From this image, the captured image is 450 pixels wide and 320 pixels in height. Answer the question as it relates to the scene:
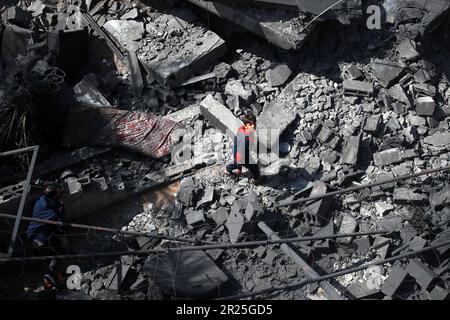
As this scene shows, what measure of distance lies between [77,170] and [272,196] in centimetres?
330

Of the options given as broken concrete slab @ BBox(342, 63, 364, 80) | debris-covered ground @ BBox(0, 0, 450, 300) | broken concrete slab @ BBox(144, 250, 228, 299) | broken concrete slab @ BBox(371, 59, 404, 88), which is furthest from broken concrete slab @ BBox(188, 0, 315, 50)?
broken concrete slab @ BBox(144, 250, 228, 299)

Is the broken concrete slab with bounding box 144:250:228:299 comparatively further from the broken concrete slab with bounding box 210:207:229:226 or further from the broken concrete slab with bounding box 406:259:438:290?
the broken concrete slab with bounding box 406:259:438:290

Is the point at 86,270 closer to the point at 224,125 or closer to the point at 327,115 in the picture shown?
the point at 224,125

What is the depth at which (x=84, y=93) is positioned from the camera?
32.7ft

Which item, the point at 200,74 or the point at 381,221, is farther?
the point at 200,74

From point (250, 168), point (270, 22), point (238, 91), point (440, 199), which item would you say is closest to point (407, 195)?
point (440, 199)

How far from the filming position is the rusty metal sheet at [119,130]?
9383 millimetres

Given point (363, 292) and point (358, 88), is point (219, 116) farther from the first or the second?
point (363, 292)

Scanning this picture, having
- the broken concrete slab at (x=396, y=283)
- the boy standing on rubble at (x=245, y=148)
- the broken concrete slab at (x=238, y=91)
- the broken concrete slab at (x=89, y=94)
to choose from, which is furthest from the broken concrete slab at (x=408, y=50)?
the broken concrete slab at (x=89, y=94)

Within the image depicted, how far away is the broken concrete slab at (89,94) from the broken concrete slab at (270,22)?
2.59 meters

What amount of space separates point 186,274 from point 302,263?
153cm

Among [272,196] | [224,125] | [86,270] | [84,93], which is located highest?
[84,93]
